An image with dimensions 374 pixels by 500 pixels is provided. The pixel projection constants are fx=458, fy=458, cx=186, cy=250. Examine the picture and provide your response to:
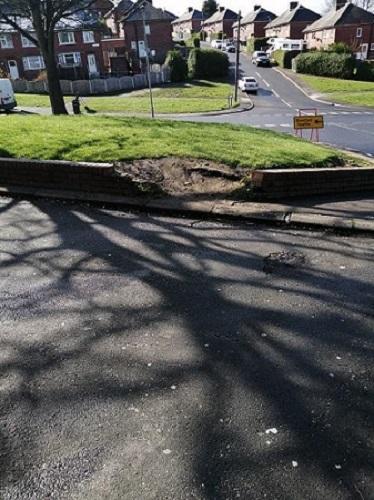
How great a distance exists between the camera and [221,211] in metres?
5.97

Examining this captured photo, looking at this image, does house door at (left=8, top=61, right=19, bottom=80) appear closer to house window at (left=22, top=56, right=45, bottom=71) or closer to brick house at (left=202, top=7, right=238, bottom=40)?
house window at (left=22, top=56, right=45, bottom=71)

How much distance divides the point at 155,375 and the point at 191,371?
252mm

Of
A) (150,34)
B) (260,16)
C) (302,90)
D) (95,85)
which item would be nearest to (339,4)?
(260,16)

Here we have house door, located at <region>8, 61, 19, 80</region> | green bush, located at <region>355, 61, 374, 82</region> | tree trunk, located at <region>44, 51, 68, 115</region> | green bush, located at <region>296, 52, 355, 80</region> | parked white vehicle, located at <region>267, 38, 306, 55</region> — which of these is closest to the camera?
tree trunk, located at <region>44, 51, 68, 115</region>

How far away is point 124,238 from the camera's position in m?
5.37

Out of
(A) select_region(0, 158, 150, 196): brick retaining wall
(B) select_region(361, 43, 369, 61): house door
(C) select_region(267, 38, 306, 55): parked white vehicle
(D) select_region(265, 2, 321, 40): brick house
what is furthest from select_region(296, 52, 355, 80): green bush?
(A) select_region(0, 158, 150, 196): brick retaining wall

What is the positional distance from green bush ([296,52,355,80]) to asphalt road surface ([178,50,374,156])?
13.0 feet

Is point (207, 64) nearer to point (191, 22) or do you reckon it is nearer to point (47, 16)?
point (47, 16)

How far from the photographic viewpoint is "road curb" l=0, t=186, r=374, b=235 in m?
5.67

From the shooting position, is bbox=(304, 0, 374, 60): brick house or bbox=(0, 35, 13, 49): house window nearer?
bbox=(0, 35, 13, 49): house window

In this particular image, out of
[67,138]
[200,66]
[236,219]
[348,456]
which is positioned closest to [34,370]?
[348,456]

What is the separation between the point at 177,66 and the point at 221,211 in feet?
174

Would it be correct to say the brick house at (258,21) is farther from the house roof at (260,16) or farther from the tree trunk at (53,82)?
the tree trunk at (53,82)

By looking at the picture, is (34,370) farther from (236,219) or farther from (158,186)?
(158,186)
